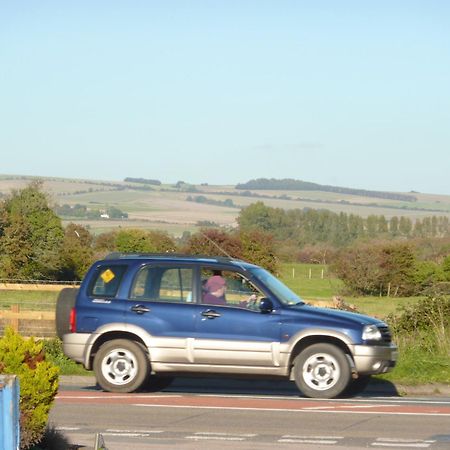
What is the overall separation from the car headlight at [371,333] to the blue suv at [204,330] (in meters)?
0.02

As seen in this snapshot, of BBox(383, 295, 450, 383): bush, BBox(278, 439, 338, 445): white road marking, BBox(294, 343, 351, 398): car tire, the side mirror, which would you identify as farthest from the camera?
BBox(383, 295, 450, 383): bush

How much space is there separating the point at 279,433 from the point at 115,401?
3.30m

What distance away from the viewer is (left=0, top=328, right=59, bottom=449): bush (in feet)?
32.3

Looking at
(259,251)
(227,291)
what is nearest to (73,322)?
(227,291)

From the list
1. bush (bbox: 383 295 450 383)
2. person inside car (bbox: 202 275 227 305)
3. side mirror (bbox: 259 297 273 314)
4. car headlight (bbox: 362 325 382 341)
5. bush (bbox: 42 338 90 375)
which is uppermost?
person inside car (bbox: 202 275 227 305)

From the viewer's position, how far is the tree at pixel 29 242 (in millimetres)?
64812

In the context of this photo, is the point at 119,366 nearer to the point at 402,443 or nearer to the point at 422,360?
the point at 422,360

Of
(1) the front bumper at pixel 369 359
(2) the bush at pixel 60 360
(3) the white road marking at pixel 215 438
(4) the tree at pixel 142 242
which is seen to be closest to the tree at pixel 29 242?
(4) the tree at pixel 142 242

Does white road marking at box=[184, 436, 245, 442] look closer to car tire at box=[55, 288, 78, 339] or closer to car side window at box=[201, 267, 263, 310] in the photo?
car side window at box=[201, 267, 263, 310]

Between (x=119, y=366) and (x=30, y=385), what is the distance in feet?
22.0

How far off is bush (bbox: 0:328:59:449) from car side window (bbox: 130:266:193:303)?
6.63 metres

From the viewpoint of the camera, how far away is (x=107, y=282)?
16891 mm

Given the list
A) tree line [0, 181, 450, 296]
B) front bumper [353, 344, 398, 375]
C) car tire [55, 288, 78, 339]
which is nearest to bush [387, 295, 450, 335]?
front bumper [353, 344, 398, 375]

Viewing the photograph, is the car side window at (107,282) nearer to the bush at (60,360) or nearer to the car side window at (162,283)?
the car side window at (162,283)
